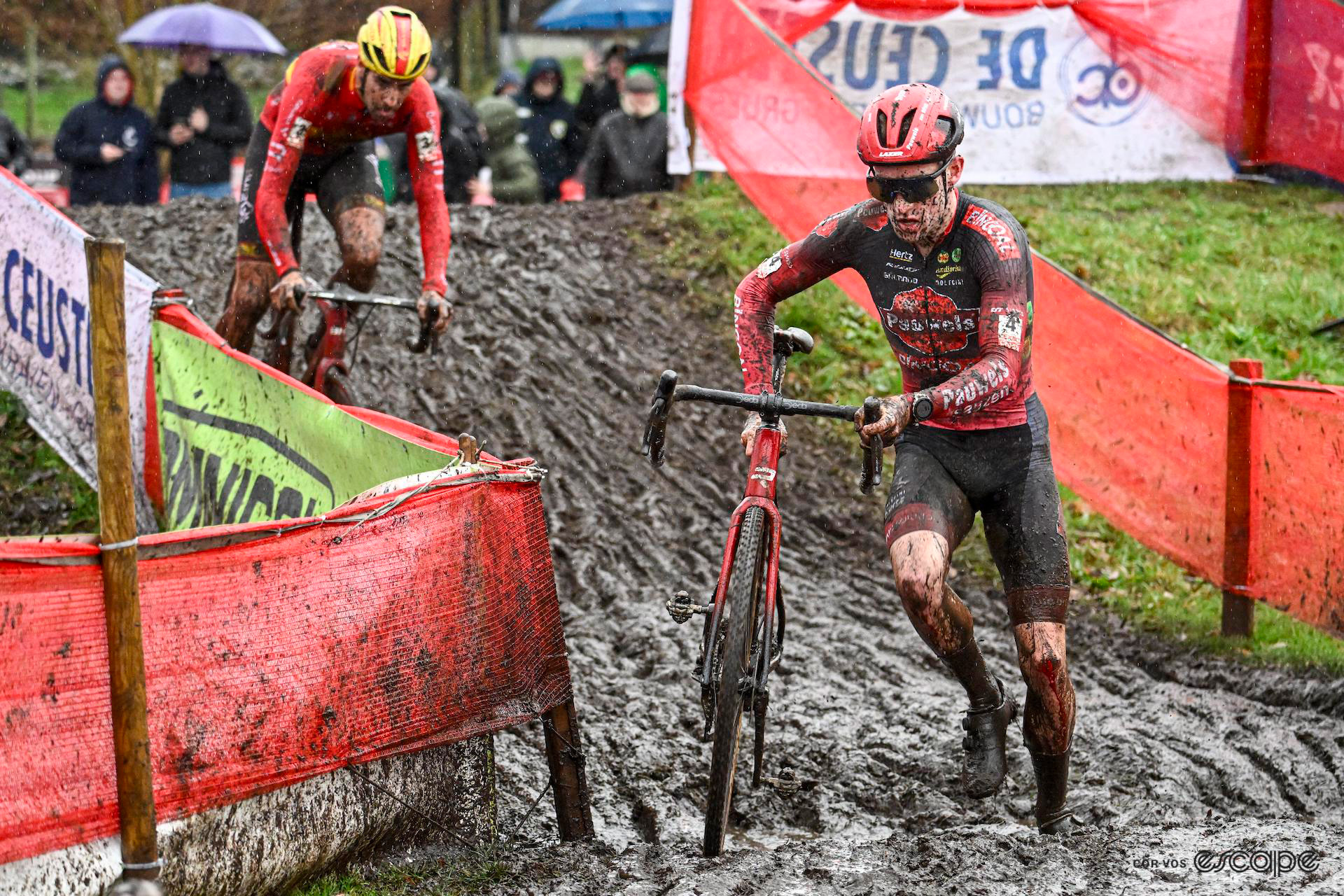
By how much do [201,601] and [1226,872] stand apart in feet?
10.9

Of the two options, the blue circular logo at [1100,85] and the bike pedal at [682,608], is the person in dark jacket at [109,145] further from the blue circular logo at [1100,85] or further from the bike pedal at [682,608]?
the bike pedal at [682,608]

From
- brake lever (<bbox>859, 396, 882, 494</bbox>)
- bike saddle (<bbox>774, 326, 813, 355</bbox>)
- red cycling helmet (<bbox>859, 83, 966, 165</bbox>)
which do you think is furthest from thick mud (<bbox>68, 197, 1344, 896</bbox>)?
red cycling helmet (<bbox>859, 83, 966, 165</bbox>)

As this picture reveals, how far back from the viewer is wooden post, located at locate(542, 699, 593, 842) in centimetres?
510

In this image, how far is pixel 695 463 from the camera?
10.1 m

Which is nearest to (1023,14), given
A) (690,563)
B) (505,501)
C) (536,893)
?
(690,563)

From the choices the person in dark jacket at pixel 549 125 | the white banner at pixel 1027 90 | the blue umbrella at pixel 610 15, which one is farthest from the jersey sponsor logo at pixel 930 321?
the blue umbrella at pixel 610 15

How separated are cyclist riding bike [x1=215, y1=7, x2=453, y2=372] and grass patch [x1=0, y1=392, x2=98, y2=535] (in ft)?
5.86

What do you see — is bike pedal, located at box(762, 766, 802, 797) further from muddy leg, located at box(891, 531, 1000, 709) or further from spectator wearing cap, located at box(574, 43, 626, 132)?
spectator wearing cap, located at box(574, 43, 626, 132)

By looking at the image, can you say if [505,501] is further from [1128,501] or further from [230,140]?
[230,140]

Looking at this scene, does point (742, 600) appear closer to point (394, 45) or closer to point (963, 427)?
point (963, 427)

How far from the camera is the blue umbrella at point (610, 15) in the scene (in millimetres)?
17344

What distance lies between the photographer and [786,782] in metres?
5.92

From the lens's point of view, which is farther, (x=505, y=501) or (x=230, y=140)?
(x=230, y=140)

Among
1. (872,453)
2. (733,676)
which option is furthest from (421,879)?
(872,453)
